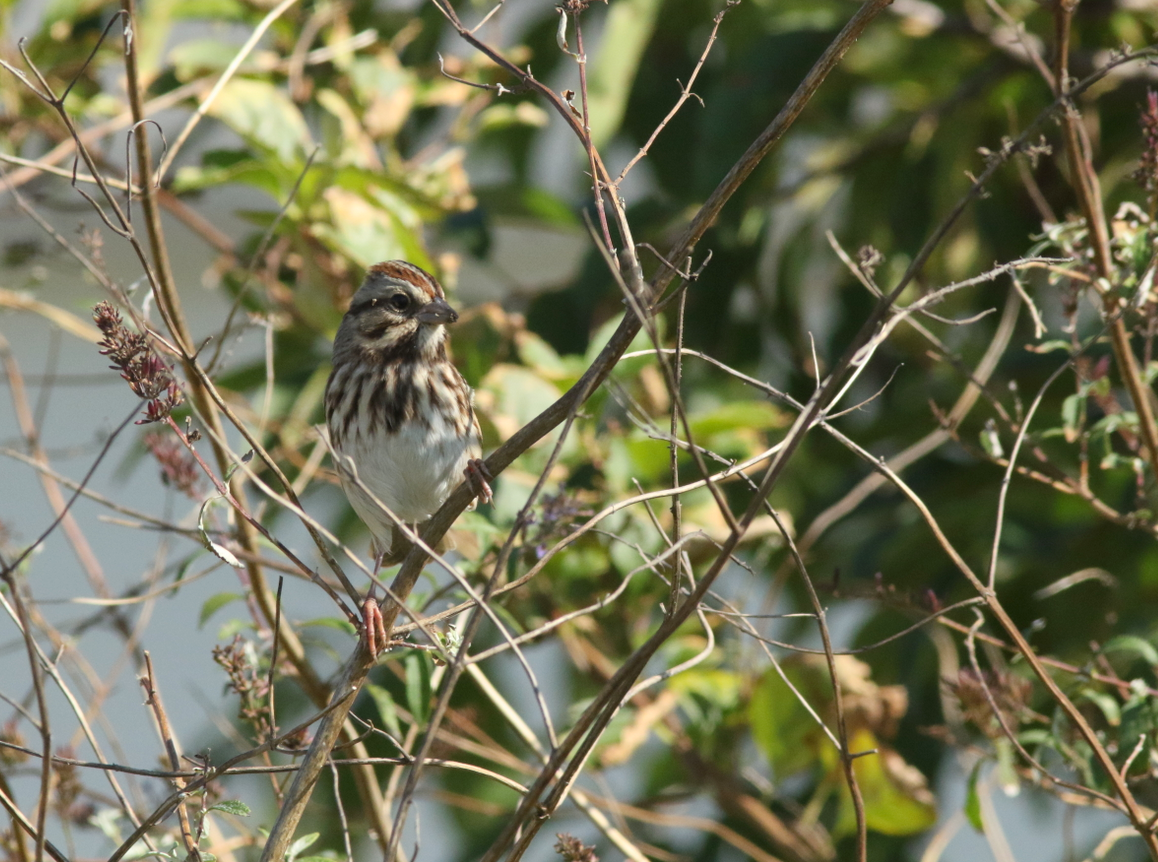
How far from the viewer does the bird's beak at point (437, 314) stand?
3361 millimetres

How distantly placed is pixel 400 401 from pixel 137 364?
1.73 metres

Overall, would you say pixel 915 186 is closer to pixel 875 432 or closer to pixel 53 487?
pixel 875 432

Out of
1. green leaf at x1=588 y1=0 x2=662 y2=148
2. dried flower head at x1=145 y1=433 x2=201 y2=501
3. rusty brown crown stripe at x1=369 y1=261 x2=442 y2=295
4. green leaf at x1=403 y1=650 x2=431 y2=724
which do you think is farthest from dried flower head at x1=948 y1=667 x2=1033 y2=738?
green leaf at x1=588 y1=0 x2=662 y2=148

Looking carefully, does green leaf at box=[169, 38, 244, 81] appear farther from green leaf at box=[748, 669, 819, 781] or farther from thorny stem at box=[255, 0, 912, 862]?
green leaf at box=[748, 669, 819, 781]

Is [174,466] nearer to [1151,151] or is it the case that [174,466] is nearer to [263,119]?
[1151,151]

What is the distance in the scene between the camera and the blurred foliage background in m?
3.50

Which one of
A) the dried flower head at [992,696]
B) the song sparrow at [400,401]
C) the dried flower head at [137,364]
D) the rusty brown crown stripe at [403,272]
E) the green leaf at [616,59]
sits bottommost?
the dried flower head at [992,696]

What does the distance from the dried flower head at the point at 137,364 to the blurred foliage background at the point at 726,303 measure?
1.31 m

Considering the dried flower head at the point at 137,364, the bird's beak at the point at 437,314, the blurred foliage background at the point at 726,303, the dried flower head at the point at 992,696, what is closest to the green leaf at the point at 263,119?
the blurred foliage background at the point at 726,303

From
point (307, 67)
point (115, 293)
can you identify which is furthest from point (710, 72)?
point (115, 293)

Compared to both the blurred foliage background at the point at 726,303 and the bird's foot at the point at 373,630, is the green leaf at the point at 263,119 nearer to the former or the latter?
the blurred foliage background at the point at 726,303

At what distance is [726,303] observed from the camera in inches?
166

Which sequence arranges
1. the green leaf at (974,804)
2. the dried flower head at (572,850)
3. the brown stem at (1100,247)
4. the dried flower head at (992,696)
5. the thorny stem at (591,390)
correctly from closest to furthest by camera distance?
the thorny stem at (591,390)
the dried flower head at (572,850)
the brown stem at (1100,247)
the dried flower head at (992,696)
the green leaf at (974,804)

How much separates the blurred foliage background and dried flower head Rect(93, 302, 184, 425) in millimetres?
1315
